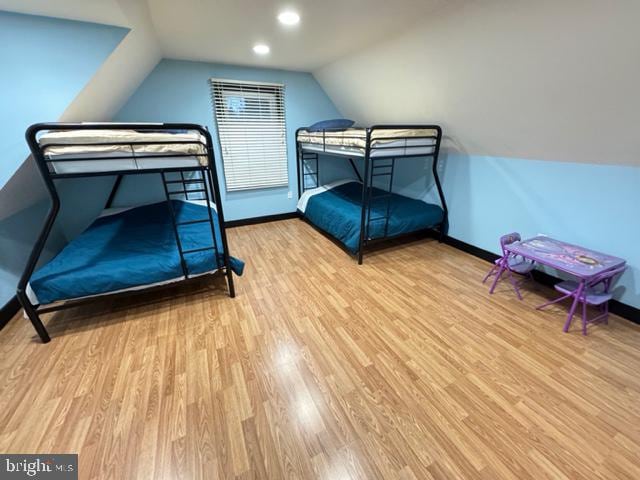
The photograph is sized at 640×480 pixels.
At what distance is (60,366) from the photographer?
1679 millimetres

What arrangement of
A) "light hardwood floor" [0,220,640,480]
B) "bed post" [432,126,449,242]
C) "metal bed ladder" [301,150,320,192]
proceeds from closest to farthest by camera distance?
"light hardwood floor" [0,220,640,480]
"bed post" [432,126,449,242]
"metal bed ladder" [301,150,320,192]

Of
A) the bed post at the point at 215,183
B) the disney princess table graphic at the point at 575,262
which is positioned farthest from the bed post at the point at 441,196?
the bed post at the point at 215,183

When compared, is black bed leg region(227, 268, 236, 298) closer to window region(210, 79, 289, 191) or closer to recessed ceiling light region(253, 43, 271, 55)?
window region(210, 79, 289, 191)

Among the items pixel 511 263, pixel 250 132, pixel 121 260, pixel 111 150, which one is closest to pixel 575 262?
pixel 511 263

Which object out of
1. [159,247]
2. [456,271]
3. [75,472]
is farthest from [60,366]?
[456,271]

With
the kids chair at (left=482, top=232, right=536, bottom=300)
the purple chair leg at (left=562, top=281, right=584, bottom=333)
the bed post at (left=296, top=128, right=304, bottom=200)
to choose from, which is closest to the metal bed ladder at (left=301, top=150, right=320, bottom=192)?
the bed post at (left=296, top=128, right=304, bottom=200)

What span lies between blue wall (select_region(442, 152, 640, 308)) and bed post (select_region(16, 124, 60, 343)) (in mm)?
3585

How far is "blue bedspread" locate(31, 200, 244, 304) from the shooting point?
1.82m

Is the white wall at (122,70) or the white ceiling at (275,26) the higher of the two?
the white ceiling at (275,26)

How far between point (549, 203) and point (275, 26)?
9.32ft

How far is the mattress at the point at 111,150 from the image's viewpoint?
5.11ft

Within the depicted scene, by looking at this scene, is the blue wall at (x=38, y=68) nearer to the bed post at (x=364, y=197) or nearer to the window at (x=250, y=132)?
the window at (x=250, y=132)

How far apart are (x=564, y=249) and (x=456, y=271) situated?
872mm

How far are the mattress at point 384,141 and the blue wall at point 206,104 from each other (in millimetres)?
1000
